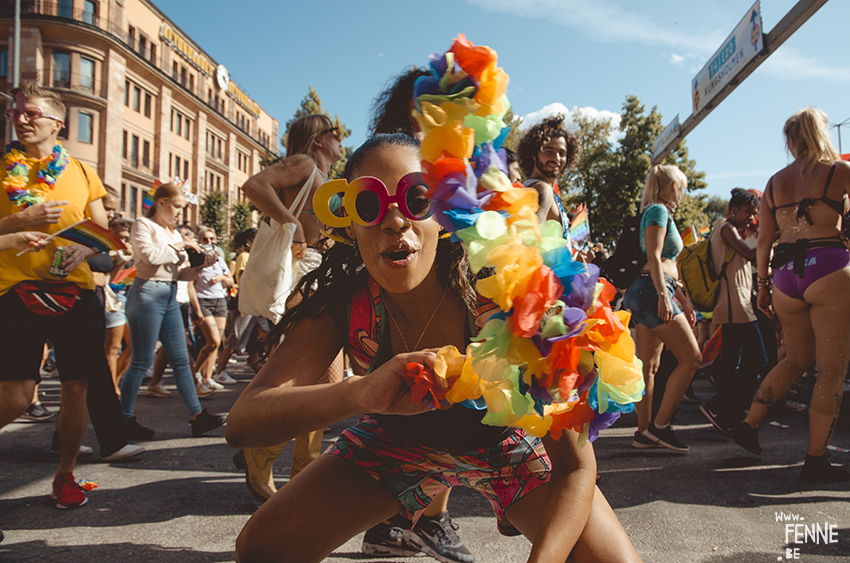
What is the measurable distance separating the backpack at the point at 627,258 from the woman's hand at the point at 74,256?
3.63m

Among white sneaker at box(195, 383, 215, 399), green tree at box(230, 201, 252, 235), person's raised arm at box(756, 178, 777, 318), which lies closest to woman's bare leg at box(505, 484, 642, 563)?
person's raised arm at box(756, 178, 777, 318)

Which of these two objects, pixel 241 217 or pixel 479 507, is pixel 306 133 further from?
pixel 241 217

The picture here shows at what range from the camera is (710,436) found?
455 centimetres

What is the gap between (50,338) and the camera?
290cm

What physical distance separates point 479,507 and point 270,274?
1.77 metres

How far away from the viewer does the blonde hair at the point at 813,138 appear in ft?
11.2

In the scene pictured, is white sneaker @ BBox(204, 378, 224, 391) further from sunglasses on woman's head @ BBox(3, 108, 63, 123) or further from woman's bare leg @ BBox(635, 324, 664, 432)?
woman's bare leg @ BBox(635, 324, 664, 432)

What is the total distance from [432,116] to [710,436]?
14.6ft

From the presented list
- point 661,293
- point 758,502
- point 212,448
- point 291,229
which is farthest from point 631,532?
point 212,448

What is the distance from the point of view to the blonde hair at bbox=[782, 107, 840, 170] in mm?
3402

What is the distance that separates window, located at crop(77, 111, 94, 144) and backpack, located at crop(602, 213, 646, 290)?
118ft

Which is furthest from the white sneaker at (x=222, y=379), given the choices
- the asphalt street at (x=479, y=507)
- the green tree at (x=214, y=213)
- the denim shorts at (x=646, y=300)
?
the green tree at (x=214, y=213)

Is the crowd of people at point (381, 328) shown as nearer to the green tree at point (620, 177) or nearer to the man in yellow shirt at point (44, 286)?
the man in yellow shirt at point (44, 286)

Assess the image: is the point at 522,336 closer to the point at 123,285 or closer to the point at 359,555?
the point at 359,555
